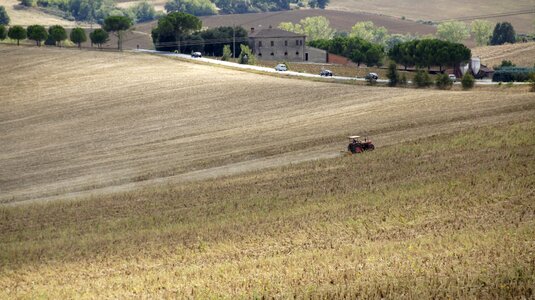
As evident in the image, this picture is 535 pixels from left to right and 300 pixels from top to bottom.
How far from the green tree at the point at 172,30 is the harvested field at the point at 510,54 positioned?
169 feet

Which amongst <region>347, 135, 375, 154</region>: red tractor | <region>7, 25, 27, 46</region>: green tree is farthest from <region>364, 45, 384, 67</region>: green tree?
<region>347, 135, 375, 154</region>: red tractor

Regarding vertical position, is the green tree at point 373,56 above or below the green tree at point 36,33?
below

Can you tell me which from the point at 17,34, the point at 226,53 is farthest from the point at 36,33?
the point at 226,53

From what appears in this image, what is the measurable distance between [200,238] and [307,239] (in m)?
4.23

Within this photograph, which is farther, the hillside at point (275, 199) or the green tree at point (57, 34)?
the green tree at point (57, 34)

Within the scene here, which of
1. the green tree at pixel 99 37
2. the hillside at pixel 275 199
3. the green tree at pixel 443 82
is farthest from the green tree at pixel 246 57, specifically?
the hillside at pixel 275 199

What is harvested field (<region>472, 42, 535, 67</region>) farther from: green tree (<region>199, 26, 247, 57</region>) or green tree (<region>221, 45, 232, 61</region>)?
green tree (<region>221, 45, 232, 61</region>)

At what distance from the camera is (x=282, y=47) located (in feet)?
520

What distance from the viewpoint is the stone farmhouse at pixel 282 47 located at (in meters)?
157

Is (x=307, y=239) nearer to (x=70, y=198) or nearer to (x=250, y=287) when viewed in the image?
(x=250, y=287)

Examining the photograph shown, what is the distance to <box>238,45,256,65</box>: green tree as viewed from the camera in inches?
5207

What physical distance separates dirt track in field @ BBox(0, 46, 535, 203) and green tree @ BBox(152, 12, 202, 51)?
36863 millimetres

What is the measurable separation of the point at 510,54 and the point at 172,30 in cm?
5945

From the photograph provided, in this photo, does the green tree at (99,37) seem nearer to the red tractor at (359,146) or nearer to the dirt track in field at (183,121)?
the dirt track in field at (183,121)
